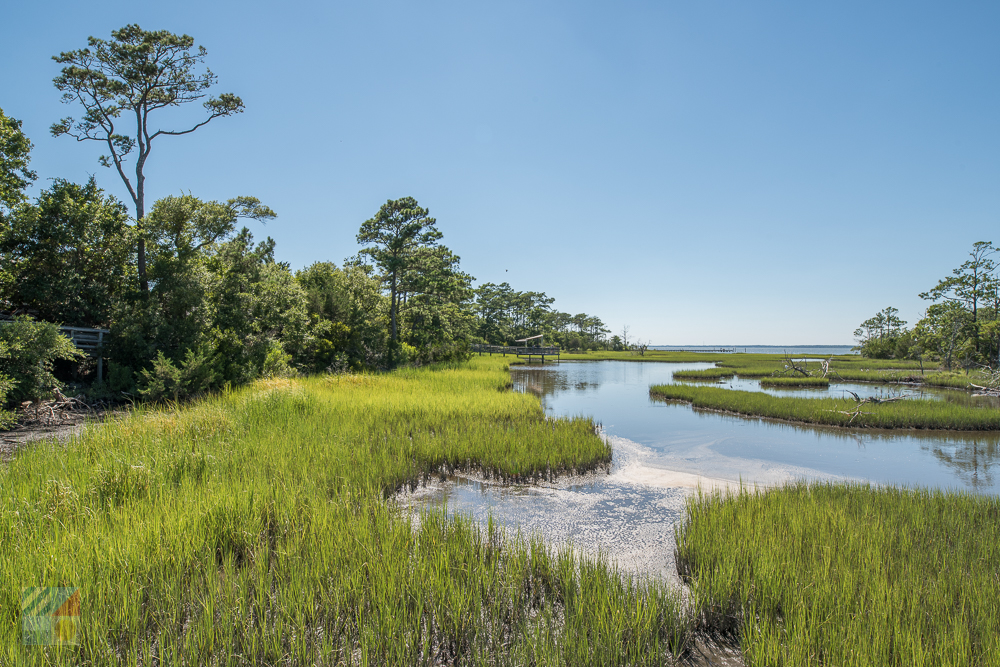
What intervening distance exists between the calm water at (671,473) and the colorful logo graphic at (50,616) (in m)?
3.47

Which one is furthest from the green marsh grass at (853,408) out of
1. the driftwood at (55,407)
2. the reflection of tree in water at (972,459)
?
the driftwood at (55,407)

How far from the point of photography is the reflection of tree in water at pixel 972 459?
820 centimetres

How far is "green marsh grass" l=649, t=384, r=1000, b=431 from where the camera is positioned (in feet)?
42.2

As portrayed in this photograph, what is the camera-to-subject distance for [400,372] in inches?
850

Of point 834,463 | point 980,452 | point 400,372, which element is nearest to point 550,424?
point 834,463

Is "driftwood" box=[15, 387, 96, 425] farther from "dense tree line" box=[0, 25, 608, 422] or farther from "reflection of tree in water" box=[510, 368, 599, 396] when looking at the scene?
"reflection of tree in water" box=[510, 368, 599, 396]

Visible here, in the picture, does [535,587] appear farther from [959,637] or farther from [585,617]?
[959,637]

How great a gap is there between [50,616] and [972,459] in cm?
→ 1608

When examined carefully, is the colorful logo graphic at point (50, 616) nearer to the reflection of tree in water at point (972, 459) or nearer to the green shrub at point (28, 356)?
the green shrub at point (28, 356)

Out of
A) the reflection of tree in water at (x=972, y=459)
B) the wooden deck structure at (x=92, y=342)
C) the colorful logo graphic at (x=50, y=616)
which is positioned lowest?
the reflection of tree in water at (x=972, y=459)

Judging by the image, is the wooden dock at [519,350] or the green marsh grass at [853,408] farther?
the wooden dock at [519,350]

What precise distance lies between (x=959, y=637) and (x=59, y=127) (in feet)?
88.9

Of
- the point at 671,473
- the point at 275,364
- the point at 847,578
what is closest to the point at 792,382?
the point at 671,473

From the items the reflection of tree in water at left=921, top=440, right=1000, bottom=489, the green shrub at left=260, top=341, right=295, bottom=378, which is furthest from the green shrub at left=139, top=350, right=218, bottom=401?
the reflection of tree in water at left=921, top=440, right=1000, bottom=489
